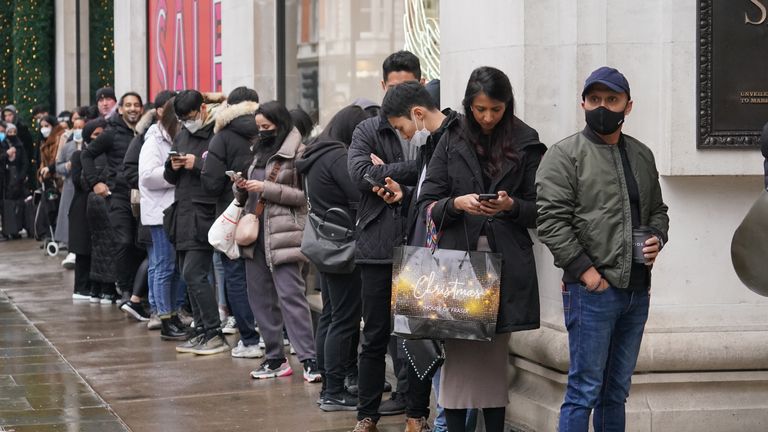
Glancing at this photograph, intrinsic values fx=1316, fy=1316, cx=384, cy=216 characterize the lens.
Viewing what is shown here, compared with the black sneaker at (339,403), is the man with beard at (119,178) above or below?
above

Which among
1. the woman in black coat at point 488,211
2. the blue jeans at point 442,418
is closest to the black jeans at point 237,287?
the blue jeans at point 442,418

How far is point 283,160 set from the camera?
27.7 feet

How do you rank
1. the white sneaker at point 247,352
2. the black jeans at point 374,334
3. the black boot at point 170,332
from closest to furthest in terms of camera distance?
the black jeans at point 374,334, the white sneaker at point 247,352, the black boot at point 170,332

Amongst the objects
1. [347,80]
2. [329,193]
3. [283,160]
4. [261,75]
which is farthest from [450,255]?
[261,75]

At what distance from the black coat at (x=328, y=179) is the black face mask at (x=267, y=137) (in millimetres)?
831

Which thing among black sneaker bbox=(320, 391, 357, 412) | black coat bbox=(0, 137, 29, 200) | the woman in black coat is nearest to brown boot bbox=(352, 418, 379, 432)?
black sneaker bbox=(320, 391, 357, 412)

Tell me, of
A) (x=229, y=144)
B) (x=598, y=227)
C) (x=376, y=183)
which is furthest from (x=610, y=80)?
(x=229, y=144)

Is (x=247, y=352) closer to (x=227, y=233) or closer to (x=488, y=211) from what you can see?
(x=227, y=233)

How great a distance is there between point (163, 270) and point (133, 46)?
6.85 meters

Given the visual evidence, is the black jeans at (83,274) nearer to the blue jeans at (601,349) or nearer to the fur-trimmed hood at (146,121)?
the fur-trimmed hood at (146,121)

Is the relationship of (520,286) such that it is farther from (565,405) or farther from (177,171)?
(177,171)

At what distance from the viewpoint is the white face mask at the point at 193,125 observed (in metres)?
9.94

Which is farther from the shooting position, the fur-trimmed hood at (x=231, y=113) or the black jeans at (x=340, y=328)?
the fur-trimmed hood at (x=231, y=113)

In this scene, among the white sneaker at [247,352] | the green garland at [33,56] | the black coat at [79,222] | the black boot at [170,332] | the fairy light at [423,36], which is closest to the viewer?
the fairy light at [423,36]
